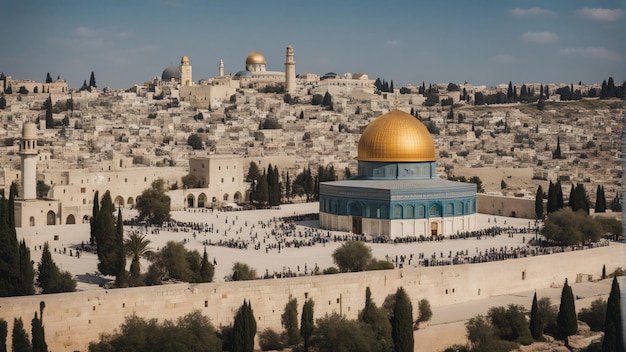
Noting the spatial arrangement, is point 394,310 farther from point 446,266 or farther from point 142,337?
point 142,337

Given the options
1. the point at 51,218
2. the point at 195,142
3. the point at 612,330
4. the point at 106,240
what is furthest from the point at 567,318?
the point at 195,142

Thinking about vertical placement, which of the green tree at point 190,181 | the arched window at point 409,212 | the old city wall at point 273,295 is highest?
the green tree at point 190,181

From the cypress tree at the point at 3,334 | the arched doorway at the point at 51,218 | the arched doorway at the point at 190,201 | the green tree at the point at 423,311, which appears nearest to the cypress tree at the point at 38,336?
the cypress tree at the point at 3,334

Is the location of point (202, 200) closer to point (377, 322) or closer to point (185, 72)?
point (377, 322)

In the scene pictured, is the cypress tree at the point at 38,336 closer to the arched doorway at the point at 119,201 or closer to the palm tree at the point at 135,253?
the palm tree at the point at 135,253

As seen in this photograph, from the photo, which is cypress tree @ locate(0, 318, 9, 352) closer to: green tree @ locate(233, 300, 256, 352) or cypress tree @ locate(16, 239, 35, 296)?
cypress tree @ locate(16, 239, 35, 296)
